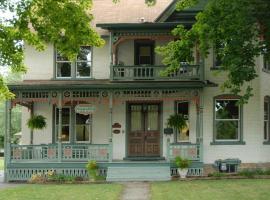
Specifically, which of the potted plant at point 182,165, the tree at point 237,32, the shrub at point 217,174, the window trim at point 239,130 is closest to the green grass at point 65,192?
the potted plant at point 182,165

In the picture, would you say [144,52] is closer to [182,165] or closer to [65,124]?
[65,124]

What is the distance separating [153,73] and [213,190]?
8.38 m

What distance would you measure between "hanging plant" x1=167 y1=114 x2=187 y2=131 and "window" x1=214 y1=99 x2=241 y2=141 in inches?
66.5

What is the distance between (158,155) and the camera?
88.9ft

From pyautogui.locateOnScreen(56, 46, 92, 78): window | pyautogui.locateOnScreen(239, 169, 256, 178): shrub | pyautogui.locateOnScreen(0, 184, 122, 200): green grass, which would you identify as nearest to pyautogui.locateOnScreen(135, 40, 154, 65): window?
pyautogui.locateOnScreen(56, 46, 92, 78): window

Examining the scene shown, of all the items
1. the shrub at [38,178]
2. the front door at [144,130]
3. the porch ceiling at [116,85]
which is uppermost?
the porch ceiling at [116,85]

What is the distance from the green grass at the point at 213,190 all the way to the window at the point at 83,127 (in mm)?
6497

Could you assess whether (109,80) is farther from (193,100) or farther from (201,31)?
(201,31)

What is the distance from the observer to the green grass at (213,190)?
17580mm

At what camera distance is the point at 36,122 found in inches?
1038

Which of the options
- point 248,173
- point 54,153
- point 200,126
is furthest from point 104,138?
point 248,173

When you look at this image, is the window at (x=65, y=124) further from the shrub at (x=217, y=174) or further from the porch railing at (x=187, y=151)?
the shrub at (x=217, y=174)

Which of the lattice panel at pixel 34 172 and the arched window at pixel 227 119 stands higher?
the arched window at pixel 227 119

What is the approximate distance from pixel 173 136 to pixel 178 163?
111 inches
